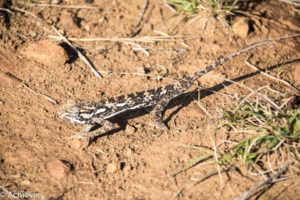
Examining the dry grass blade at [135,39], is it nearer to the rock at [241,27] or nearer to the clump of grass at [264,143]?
the rock at [241,27]

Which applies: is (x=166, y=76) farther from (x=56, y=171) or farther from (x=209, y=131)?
(x=56, y=171)

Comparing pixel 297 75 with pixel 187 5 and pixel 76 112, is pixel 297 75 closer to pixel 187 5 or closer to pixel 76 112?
pixel 187 5

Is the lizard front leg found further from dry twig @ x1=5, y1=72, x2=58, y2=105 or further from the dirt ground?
dry twig @ x1=5, y1=72, x2=58, y2=105

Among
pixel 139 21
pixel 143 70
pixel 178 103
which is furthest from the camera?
pixel 139 21

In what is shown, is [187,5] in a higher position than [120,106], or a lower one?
higher

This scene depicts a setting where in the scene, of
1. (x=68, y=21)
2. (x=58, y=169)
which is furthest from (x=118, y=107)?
(x=68, y=21)

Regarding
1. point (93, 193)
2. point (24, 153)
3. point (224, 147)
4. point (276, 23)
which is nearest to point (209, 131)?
point (224, 147)

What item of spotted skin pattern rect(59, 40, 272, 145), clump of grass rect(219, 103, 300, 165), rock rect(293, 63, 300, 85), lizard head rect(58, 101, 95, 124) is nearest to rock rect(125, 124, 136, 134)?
spotted skin pattern rect(59, 40, 272, 145)

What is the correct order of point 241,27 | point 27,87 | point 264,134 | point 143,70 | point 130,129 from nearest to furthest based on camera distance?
point 264,134
point 130,129
point 27,87
point 143,70
point 241,27
